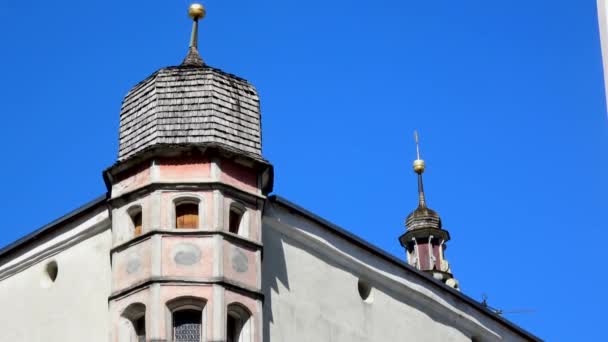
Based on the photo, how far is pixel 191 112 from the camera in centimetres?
2378

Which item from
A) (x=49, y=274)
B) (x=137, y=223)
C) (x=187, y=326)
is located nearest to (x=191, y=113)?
(x=137, y=223)

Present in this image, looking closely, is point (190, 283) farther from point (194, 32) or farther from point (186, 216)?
point (194, 32)

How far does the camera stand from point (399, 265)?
2758 cm

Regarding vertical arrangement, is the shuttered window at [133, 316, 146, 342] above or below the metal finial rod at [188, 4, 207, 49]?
below

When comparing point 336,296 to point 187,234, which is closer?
point 187,234

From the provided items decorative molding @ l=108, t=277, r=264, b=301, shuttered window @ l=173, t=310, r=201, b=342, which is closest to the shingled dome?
decorative molding @ l=108, t=277, r=264, b=301

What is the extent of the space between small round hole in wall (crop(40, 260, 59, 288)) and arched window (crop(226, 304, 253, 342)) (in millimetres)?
4059

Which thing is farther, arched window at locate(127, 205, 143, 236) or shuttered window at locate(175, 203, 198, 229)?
arched window at locate(127, 205, 143, 236)

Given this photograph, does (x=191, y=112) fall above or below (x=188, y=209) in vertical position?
above

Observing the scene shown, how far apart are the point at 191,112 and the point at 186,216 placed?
1813mm

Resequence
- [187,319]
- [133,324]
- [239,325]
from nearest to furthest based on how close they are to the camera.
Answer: [187,319] < [133,324] < [239,325]

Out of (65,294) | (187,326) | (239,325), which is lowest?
(187,326)

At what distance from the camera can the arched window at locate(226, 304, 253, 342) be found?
Answer: 2280cm

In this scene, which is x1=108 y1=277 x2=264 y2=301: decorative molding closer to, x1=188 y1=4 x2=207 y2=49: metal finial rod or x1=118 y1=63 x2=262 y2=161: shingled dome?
x1=118 y1=63 x2=262 y2=161: shingled dome
